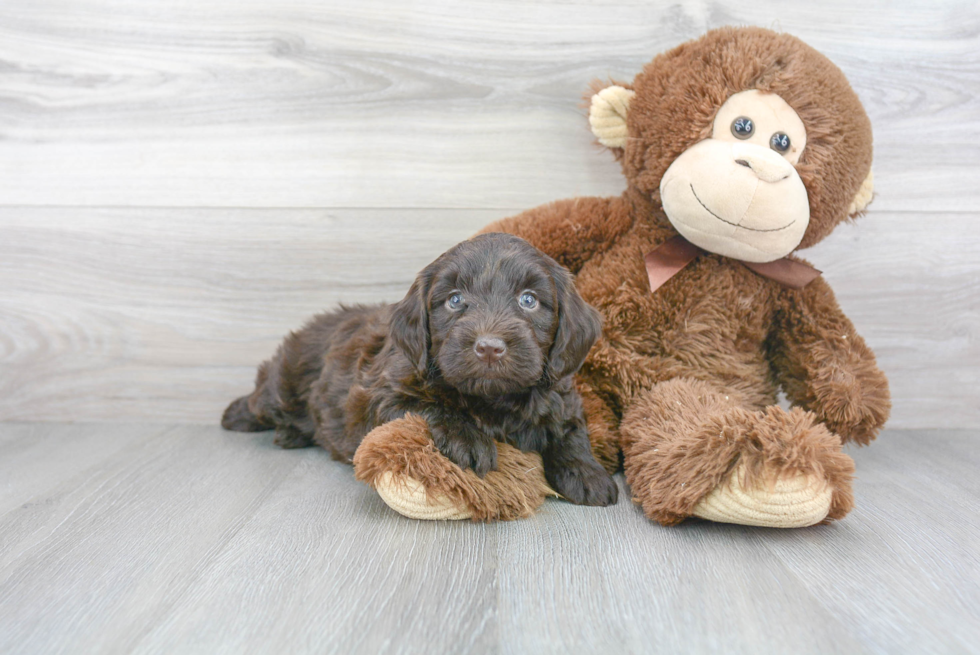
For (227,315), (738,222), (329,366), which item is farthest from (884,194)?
(227,315)

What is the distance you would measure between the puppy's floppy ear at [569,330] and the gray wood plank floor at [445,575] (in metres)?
0.34

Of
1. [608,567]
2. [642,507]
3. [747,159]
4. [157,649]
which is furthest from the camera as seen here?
[747,159]

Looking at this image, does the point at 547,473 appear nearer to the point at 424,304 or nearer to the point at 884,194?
the point at 424,304

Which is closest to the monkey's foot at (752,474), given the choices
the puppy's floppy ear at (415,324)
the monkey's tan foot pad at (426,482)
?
the monkey's tan foot pad at (426,482)

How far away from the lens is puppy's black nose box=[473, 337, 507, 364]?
1.44 meters

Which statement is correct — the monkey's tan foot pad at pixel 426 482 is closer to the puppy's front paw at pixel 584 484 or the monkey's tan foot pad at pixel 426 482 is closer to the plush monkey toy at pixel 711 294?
the plush monkey toy at pixel 711 294

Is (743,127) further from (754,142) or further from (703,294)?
(703,294)

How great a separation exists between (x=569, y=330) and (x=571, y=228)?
1.65 feet

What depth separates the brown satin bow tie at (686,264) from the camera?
1914mm

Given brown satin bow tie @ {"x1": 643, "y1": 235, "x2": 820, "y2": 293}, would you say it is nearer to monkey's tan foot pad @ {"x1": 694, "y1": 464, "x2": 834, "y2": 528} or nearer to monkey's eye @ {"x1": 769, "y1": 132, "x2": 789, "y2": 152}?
monkey's eye @ {"x1": 769, "y1": 132, "x2": 789, "y2": 152}

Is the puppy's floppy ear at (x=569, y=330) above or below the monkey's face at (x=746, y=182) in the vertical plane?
below

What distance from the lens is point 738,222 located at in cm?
175

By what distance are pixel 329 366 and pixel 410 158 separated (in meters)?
0.79

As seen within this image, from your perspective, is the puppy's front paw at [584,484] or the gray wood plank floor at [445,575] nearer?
the gray wood plank floor at [445,575]
